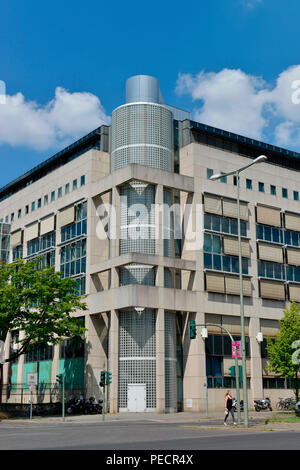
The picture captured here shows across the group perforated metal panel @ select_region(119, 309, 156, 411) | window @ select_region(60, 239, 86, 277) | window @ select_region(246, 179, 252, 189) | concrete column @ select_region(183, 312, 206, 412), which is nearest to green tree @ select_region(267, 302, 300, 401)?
concrete column @ select_region(183, 312, 206, 412)

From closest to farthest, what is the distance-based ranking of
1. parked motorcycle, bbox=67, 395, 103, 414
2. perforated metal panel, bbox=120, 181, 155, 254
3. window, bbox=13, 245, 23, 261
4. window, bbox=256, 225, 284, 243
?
parked motorcycle, bbox=67, 395, 103, 414
perforated metal panel, bbox=120, 181, 155, 254
window, bbox=256, 225, 284, 243
window, bbox=13, 245, 23, 261

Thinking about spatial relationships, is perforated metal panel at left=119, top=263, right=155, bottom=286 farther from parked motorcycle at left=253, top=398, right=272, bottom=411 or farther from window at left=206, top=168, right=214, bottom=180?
parked motorcycle at left=253, top=398, right=272, bottom=411

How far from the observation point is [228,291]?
5312 centimetres

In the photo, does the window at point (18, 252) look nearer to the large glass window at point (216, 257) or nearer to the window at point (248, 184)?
the large glass window at point (216, 257)

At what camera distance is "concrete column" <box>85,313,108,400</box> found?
50.2m

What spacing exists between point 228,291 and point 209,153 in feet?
44.0

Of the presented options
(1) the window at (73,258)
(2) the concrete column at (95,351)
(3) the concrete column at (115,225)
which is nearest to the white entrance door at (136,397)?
(2) the concrete column at (95,351)

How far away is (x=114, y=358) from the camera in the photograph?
4712 centimetres

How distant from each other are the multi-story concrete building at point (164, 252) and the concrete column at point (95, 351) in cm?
9

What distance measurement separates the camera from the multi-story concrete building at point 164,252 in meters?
48.0

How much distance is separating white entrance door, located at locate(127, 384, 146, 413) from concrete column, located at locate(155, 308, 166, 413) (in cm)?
115

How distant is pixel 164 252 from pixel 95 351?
10.8 metres
